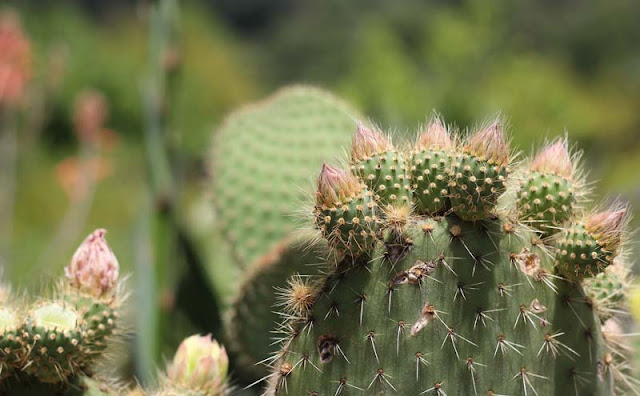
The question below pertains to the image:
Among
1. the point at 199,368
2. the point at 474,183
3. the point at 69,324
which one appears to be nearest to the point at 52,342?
the point at 69,324

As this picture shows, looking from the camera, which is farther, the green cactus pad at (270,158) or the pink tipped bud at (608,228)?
the green cactus pad at (270,158)

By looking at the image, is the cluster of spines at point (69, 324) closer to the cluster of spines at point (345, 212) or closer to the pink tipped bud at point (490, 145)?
the cluster of spines at point (345, 212)

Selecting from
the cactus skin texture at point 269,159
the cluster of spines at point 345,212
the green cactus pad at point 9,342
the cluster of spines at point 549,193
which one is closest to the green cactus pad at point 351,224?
the cluster of spines at point 345,212

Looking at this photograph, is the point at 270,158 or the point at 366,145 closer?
the point at 366,145

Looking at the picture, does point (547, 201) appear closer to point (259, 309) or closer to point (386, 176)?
point (386, 176)

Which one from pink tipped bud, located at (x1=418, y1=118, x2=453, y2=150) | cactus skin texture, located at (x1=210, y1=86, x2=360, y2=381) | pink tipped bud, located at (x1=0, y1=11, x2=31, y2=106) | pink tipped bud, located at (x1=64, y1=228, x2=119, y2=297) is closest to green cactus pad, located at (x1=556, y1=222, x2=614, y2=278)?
pink tipped bud, located at (x1=418, y1=118, x2=453, y2=150)

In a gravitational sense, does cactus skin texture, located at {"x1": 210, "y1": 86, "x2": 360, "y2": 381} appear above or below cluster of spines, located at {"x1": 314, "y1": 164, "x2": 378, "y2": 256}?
above

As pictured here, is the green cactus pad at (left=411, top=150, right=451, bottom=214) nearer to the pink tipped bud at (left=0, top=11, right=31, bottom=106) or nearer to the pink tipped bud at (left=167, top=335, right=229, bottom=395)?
the pink tipped bud at (left=167, top=335, right=229, bottom=395)
